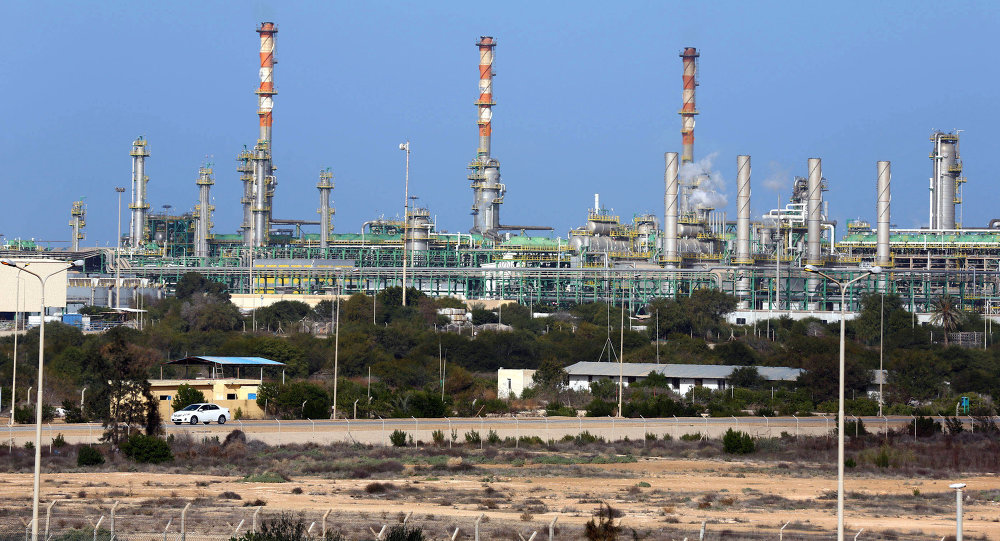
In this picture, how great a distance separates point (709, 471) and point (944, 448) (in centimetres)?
1039

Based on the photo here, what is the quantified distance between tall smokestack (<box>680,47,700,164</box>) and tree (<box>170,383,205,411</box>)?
279ft

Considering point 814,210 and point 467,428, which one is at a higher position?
point 814,210

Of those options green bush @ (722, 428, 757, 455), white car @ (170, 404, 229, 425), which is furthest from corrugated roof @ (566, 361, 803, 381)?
white car @ (170, 404, 229, 425)

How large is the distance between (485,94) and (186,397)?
8817cm

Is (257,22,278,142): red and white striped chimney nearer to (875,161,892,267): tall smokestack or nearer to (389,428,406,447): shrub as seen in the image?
(875,161,892,267): tall smokestack

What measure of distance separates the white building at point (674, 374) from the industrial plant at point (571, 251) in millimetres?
35124

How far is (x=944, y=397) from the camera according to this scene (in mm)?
74312

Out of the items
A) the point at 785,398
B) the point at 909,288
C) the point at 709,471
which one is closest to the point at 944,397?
the point at 785,398

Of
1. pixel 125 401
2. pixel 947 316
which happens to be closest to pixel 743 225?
pixel 947 316

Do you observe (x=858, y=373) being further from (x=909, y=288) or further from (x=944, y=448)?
(x=909, y=288)

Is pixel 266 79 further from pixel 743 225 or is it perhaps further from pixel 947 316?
pixel 947 316

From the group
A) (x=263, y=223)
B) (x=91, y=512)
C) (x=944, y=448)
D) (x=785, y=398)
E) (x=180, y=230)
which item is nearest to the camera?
(x=91, y=512)

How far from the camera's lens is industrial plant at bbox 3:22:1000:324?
11869 cm

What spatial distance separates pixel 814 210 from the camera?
120m
